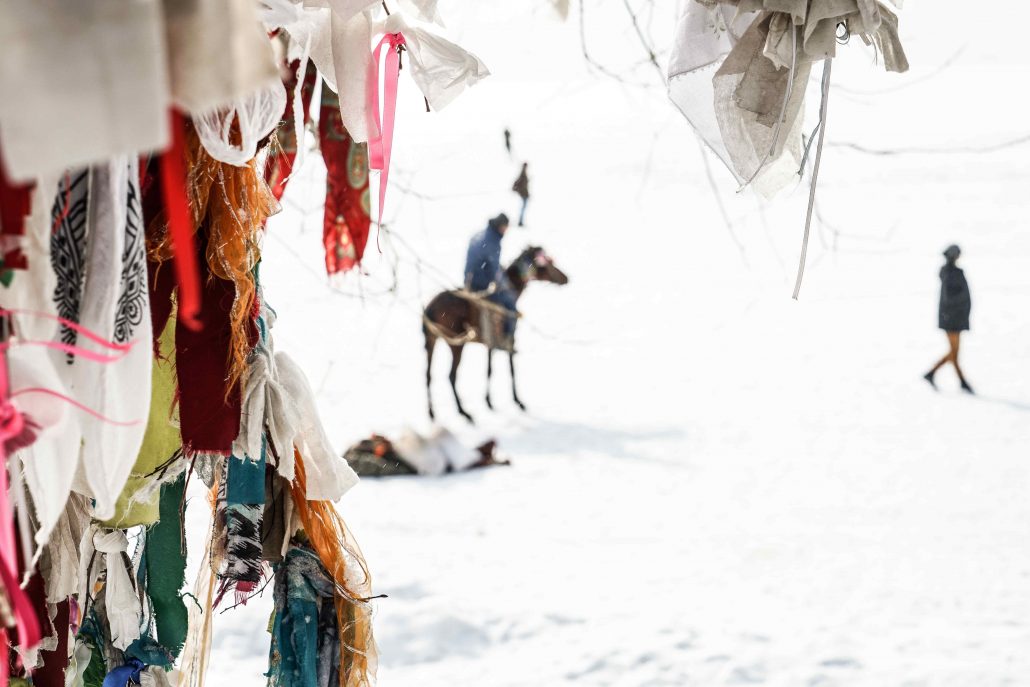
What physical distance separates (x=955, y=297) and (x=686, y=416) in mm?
2422

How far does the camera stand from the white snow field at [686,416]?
4141mm

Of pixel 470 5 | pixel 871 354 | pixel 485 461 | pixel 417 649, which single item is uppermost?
pixel 470 5

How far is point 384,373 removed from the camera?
974 cm

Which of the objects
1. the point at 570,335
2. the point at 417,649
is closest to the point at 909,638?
the point at 417,649

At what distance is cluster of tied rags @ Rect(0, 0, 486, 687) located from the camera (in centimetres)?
51

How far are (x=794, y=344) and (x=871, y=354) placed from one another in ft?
2.73

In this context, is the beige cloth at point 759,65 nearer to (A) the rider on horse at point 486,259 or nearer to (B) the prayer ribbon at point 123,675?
(B) the prayer ribbon at point 123,675

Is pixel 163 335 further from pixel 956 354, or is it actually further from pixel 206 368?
pixel 956 354

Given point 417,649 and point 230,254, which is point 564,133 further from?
point 230,254

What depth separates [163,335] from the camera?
1541mm

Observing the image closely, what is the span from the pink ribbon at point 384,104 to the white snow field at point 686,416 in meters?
0.53

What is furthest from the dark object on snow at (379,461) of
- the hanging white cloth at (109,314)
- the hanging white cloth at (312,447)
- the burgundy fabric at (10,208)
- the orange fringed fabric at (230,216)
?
the burgundy fabric at (10,208)

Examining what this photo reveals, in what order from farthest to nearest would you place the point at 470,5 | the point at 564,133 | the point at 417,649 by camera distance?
the point at 564,133 → the point at 417,649 → the point at 470,5

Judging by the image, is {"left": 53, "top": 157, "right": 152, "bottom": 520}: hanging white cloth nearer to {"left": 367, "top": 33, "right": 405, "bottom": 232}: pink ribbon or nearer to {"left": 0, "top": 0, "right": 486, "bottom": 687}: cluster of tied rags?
{"left": 0, "top": 0, "right": 486, "bottom": 687}: cluster of tied rags
